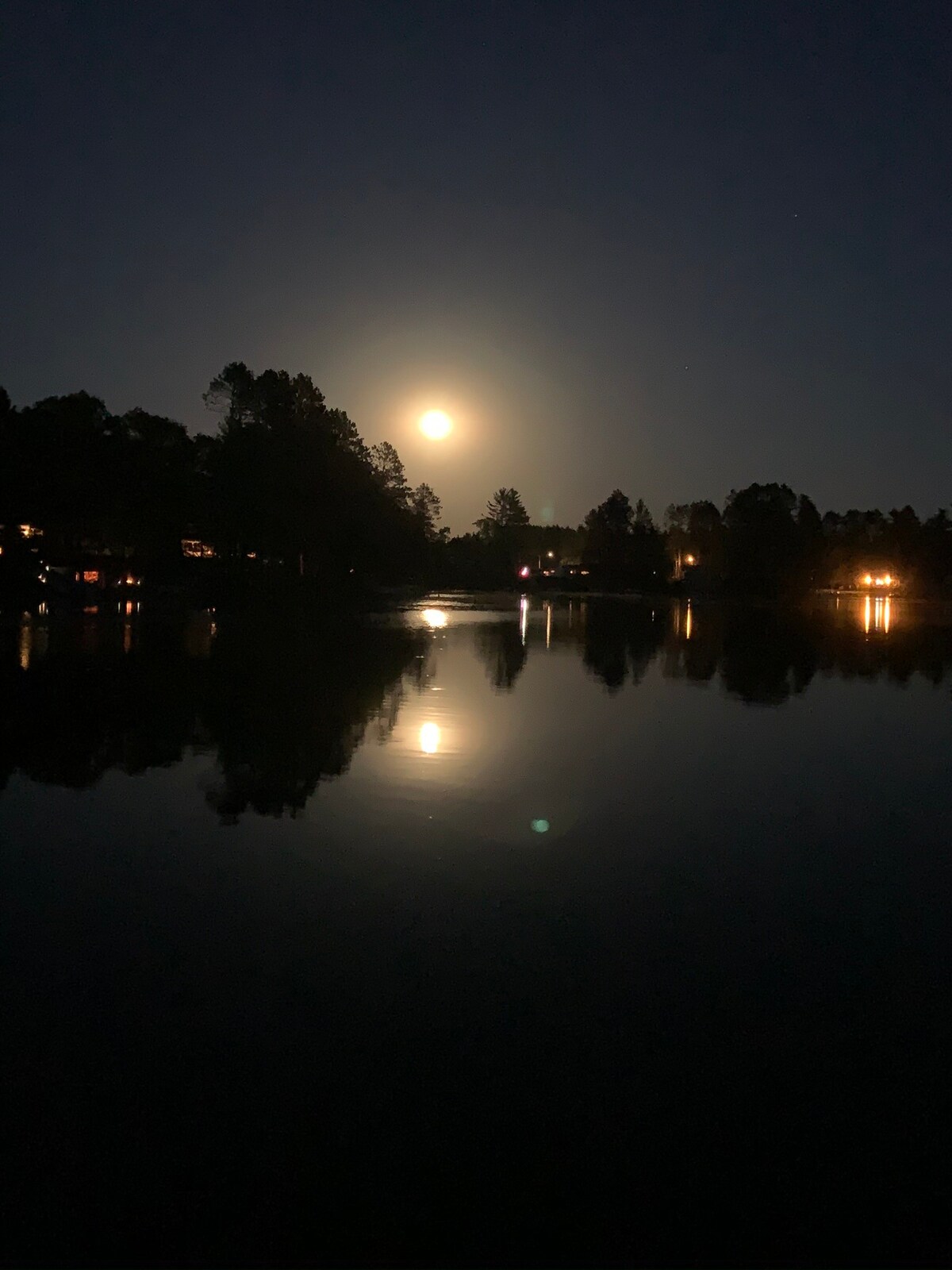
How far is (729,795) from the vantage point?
10.8 metres

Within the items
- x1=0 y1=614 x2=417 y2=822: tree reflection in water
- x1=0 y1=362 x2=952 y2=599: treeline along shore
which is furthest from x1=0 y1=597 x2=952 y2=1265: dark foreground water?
x1=0 y1=362 x2=952 y2=599: treeline along shore

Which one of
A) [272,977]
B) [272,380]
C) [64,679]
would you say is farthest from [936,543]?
[272,977]

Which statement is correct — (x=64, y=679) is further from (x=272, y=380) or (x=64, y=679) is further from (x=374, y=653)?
(x=272, y=380)

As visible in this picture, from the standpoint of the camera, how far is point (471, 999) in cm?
561

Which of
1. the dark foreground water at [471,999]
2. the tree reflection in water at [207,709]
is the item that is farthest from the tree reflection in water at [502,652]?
the dark foreground water at [471,999]

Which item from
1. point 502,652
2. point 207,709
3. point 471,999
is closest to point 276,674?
point 207,709

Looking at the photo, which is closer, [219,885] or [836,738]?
[219,885]

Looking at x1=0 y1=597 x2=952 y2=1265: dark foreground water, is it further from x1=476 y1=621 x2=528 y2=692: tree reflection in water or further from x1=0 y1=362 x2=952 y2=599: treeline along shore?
x1=0 y1=362 x2=952 y2=599: treeline along shore

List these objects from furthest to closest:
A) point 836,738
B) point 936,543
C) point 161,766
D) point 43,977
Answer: point 936,543, point 836,738, point 161,766, point 43,977

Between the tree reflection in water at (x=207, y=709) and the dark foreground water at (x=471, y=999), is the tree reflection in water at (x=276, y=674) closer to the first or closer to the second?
the tree reflection in water at (x=207, y=709)

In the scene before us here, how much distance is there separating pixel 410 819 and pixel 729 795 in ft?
11.9

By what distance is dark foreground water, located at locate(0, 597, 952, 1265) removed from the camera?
388cm

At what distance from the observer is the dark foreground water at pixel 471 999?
3885 millimetres

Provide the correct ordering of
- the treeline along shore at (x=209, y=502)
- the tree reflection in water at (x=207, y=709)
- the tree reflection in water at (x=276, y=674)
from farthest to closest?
the treeline along shore at (x=209, y=502) < the tree reflection in water at (x=276, y=674) < the tree reflection in water at (x=207, y=709)
